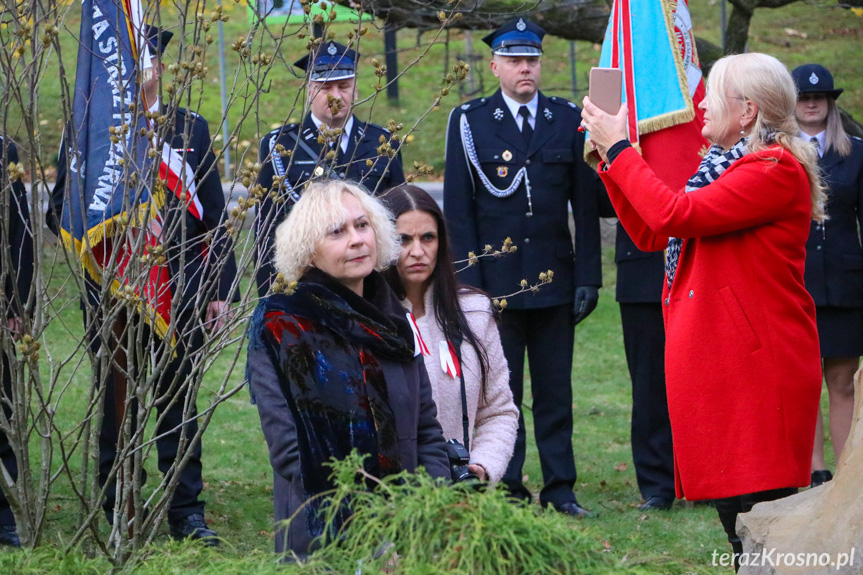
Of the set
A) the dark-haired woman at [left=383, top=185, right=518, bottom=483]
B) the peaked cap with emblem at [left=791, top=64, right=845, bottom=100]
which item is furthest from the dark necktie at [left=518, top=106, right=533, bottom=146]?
the dark-haired woman at [left=383, top=185, right=518, bottom=483]

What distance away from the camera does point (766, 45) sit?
21.4 meters

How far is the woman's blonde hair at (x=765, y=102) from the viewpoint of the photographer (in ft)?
11.6

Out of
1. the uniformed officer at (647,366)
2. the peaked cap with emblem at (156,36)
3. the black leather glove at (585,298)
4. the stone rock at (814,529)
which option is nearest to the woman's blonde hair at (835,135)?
the uniformed officer at (647,366)

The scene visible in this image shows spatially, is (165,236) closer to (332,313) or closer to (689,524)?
(332,313)

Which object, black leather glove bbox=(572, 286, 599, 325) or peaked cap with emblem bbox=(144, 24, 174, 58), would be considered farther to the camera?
black leather glove bbox=(572, 286, 599, 325)

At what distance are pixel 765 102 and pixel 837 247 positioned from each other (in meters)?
2.74

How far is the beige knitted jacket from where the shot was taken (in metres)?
3.79

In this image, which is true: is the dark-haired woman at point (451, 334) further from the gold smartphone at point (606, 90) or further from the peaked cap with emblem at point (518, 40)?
the peaked cap with emblem at point (518, 40)

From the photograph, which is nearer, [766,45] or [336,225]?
[336,225]

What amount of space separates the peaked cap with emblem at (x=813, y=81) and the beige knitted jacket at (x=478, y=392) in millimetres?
2792

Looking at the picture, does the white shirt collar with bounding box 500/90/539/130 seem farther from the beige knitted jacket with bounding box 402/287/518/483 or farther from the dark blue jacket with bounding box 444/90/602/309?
the beige knitted jacket with bounding box 402/287/518/483

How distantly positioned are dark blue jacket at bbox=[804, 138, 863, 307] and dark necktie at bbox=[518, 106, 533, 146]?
5.16 ft

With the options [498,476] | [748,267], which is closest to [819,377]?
[748,267]

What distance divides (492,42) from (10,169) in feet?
Result: 11.4
